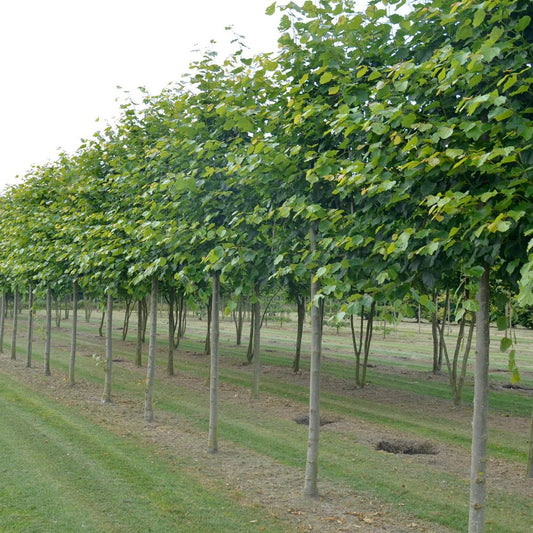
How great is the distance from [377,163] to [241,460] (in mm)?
6281

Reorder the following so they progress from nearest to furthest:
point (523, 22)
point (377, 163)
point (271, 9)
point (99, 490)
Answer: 1. point (523, 22)
2. point (377, 163)
3. point (271, 9)
4. point (99, 490)

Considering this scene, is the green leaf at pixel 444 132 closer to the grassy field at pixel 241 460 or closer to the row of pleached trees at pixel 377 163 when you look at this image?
the row of pleached trees at pixel 377 163

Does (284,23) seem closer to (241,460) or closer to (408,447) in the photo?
(241,460)

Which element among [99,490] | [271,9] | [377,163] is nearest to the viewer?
[377,163]

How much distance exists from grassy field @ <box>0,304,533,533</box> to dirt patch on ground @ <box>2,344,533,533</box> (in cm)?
3

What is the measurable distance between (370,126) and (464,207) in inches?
44.6

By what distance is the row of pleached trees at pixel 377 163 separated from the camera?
4.02 meters

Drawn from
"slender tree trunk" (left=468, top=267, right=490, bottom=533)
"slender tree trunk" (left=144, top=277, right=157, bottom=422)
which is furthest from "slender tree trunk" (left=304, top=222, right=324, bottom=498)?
"slender tree trunk" (left=144, top=277, right=157, bottom=422)

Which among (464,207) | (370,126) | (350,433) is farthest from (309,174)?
(350,433)

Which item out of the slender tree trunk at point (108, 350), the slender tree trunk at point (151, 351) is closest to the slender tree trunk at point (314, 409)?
the slender tree trunk at point (151, 351)

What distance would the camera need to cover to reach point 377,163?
15.4 feet

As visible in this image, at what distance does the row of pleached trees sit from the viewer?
4.02m

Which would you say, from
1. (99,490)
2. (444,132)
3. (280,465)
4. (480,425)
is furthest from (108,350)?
(444,132)

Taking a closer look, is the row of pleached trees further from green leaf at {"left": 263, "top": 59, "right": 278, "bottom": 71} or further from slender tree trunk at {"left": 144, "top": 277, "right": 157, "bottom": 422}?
slender tree trunk at {"left": 144, "top": 277, "right": 157, "bottom": 422}
